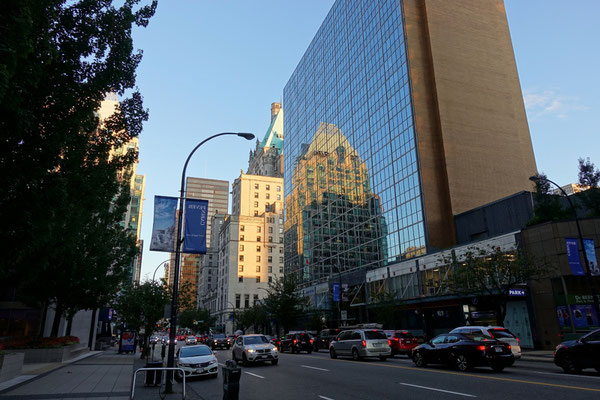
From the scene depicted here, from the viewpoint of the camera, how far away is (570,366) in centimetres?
1500

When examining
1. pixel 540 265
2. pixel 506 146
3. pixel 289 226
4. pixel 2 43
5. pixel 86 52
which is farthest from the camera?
pixel 289 226

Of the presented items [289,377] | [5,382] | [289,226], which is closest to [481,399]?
[289,377]

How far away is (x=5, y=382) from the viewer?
47.5 ft

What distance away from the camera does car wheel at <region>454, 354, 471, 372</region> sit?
15945mm

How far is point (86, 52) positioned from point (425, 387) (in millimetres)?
12963

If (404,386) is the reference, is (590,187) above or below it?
above

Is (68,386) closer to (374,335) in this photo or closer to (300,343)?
(374,335)

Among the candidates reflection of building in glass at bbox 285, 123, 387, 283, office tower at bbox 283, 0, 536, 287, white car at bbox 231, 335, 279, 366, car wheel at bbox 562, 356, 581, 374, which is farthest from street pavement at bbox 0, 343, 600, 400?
reflection of building in glass at bbox 285, 123, 387, 283

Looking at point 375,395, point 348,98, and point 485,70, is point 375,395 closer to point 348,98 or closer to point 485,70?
point 485,70

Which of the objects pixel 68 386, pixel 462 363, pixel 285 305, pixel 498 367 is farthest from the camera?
pixel 285 305

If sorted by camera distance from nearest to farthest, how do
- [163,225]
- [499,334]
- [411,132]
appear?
[163,225] → [499,334] → [411,132]

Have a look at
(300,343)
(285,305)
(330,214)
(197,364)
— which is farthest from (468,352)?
(330,214)

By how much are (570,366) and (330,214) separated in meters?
56.8

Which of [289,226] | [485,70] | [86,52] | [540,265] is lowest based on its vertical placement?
[540,265]
